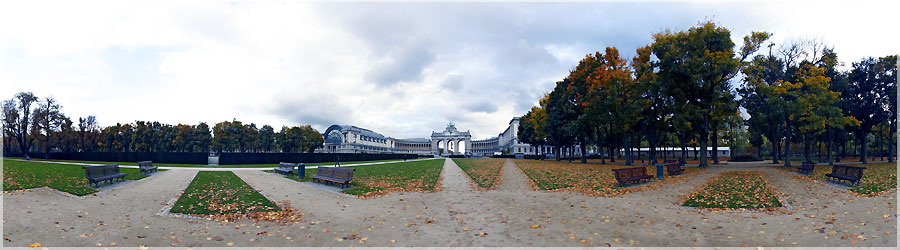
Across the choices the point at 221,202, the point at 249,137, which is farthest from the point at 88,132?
the point at 221,202

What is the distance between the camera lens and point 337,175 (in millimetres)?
17000

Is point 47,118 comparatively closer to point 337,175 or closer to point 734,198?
point 337,175

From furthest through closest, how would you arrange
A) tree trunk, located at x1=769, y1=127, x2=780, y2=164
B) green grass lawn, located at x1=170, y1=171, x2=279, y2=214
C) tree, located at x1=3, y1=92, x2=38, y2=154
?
tree, located at x1=3, y1=92, x2=38, y2=154
tree trunk, located at x1=769, y1=127, x2=780, y2=164
green grass lawn, located at x1=170, y1=171, x2=279, y2=214

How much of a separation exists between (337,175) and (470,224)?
9891 millimetres

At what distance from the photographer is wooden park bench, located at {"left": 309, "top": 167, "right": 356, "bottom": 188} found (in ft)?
52.3

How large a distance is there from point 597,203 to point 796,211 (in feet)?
14.6

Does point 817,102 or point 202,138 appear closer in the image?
point 817,102

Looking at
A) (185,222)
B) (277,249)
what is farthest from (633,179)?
(185,222)

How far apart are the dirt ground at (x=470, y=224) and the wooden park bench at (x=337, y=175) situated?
3630 millimetres

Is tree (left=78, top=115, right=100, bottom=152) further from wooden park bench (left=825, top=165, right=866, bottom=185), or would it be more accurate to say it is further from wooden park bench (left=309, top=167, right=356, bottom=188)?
wooden park bench (left=825, top=165, right=866, bottom=185)

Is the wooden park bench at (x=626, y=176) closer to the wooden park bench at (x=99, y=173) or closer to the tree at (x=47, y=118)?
the wooden park bench at (x=99, y=173)

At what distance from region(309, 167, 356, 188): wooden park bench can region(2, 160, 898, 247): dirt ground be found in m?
3.63

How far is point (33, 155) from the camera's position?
67438 mm

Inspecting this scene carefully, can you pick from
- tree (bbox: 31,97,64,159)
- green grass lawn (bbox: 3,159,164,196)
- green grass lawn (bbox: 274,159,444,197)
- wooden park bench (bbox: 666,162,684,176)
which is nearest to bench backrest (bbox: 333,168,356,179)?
green grass lawn (bbox: 274,159,444,197)
